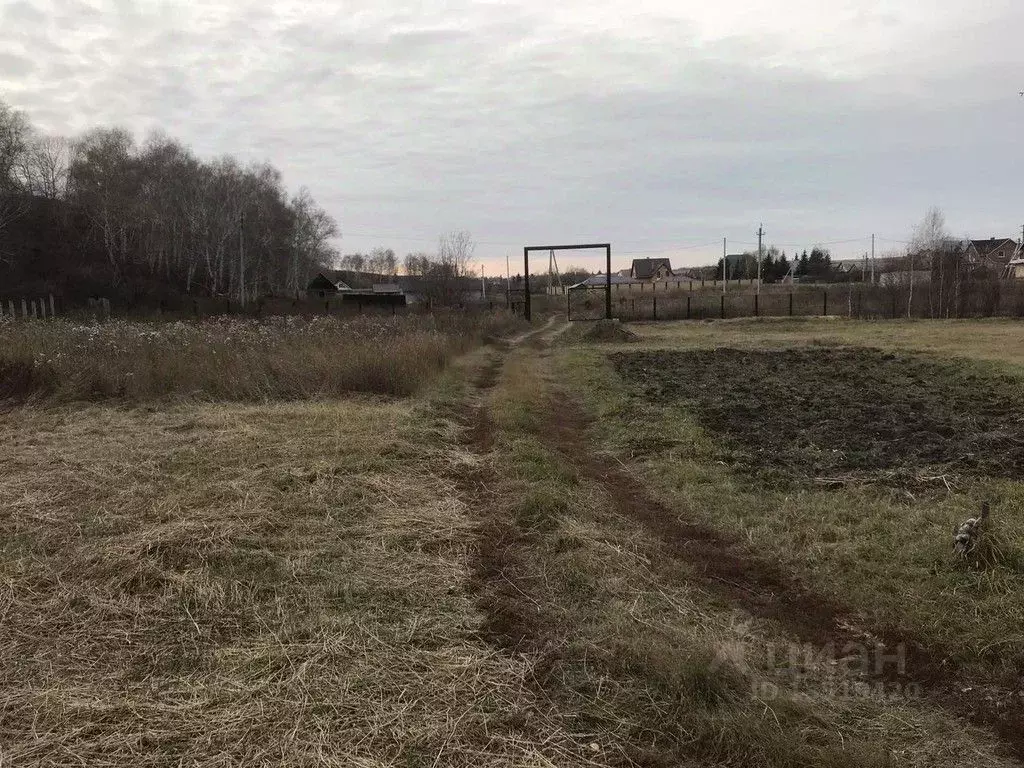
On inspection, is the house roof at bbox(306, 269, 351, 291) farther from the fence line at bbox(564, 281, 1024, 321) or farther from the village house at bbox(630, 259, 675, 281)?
the village house at bbox(630, 259, 675, 281)

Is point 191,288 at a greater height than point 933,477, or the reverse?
point 191,288

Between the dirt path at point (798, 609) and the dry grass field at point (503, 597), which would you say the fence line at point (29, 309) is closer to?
the dry grass field at point (503, 597)

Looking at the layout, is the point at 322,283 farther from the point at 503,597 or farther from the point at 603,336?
the point at 503,597

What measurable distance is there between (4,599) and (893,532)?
5.48 m

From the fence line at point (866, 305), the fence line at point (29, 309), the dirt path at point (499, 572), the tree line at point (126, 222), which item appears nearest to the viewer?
the dirt path at point (499, 572)

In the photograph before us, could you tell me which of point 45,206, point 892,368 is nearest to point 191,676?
point 892,368

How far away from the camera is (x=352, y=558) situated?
14.5 feet

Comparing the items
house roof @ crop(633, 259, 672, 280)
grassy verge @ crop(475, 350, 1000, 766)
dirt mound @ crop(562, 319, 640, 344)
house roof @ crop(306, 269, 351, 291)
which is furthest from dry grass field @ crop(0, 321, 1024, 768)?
house roof @ crop(633, 259, 672, 280)

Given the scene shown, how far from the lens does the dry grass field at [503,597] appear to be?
2.69 m

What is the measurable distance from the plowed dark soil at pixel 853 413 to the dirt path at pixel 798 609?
1.52 meters

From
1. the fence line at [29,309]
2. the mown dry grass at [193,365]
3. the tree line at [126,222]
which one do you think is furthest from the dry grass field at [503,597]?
the tree line at [126,222]

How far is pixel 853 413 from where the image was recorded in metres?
9.46

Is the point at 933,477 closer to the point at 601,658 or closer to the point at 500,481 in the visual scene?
the point at 500,481

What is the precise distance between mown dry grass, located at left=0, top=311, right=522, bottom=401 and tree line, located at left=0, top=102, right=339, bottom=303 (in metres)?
38.3
